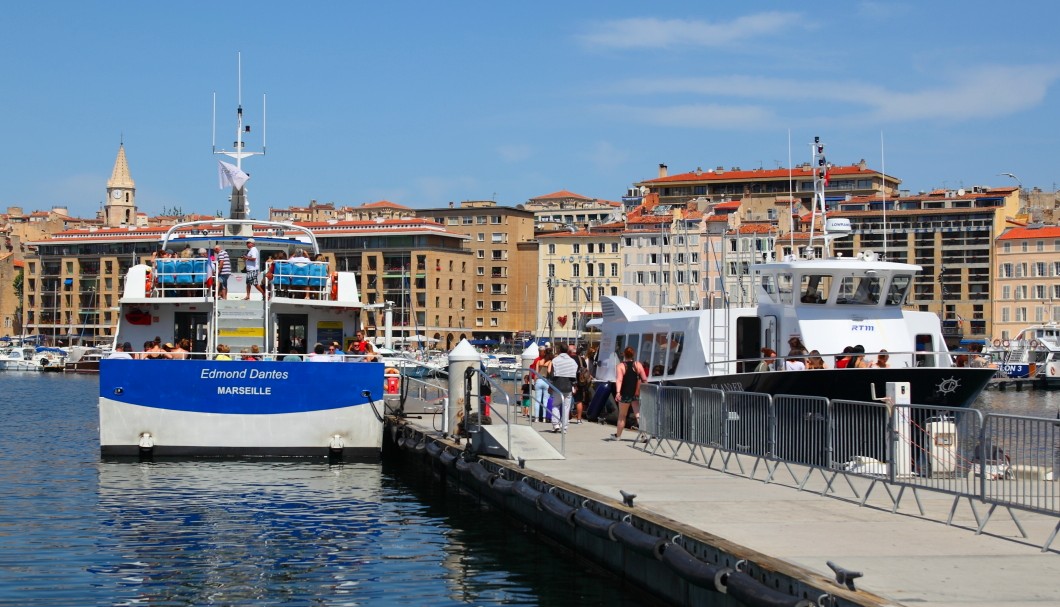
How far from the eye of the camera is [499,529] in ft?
64.2

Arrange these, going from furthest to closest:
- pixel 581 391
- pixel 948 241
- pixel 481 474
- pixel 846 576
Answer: pixel 948 241 < pixel 581 391 < pixel 481 474 < pixel 846 576

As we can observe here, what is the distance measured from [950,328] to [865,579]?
3870 inches

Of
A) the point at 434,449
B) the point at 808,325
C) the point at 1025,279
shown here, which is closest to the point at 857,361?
the point at 808,325

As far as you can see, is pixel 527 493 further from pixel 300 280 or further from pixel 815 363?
pixel 300 280

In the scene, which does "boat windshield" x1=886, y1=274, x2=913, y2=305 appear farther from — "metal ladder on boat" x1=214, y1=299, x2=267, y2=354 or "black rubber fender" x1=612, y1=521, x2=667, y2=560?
"black rubber fender" x1=612, y1=521, x2=667, y2=560

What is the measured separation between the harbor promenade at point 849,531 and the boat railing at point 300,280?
35.3 ft

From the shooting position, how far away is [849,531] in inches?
526

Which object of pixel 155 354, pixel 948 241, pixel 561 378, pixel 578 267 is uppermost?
pixel 948 241

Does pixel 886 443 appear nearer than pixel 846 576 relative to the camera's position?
No

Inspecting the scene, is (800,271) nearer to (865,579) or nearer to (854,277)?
(854,277)

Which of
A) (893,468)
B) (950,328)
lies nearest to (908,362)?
(893,468)

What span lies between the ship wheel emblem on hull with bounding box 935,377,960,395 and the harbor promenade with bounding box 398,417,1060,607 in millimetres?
4823

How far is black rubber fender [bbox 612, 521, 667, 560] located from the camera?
13.1 meters

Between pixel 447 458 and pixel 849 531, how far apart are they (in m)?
11.0
